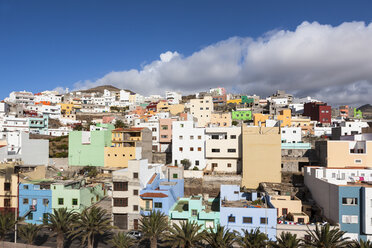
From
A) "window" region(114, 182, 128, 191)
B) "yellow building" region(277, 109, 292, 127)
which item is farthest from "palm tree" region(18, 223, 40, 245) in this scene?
"yellow building" region(277, 109, 292, 127)

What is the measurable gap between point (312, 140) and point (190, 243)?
4961 cm

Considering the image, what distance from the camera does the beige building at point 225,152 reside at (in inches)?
1883

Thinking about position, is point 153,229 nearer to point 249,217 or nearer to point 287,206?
point 249,217

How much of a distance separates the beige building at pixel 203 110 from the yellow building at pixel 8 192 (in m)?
52.7

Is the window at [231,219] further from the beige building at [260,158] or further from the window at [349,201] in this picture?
the beige building at [260,158]

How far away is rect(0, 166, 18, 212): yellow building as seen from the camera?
35344 mm

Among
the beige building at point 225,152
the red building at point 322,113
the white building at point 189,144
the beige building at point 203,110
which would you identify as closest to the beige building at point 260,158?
the beige building at point 225,152

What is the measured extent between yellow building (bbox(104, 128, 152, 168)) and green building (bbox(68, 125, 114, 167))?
1.46 metres

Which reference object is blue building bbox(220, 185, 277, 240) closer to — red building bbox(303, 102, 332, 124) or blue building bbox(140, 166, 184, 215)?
blue building bbox(140, 166, 184, 215)

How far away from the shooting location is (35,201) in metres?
34.2

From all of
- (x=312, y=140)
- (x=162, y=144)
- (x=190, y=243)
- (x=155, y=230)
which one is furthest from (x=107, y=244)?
(x=312, y=140)

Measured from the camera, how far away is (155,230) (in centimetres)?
2578

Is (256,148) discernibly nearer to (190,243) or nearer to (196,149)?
(196,149)

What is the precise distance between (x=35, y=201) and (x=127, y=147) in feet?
74.4
